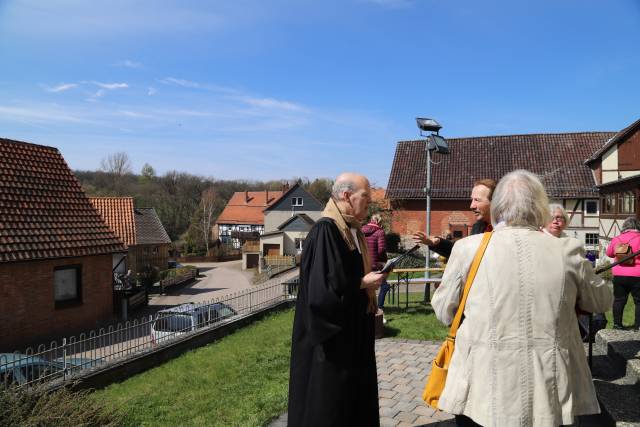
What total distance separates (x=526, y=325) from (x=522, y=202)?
0.63 meters

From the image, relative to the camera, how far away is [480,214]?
13.2 ft

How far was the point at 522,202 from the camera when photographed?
2.40 metres

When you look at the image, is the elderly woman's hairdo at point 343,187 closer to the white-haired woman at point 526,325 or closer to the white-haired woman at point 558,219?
the white-haired woman at point 526,325

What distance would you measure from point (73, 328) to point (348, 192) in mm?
15610

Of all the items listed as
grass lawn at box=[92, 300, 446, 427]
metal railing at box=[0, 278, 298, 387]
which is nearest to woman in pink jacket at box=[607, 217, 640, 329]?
grass lawn at box=[92, 300, 446, 427]

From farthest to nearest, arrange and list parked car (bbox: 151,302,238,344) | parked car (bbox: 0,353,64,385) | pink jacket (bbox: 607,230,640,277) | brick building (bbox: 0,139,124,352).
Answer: brick building (bbox: 0,139,124,352) → parked car (bbox: 151,302,238,344) → parked car (bbox: 0,353,64,385) → pink jacket (bbox: 607,230,640,277)

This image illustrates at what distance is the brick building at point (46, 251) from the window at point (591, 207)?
25.1 m

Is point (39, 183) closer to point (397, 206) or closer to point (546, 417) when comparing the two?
point (546, 417)

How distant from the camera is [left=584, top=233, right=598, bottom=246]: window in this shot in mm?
25766

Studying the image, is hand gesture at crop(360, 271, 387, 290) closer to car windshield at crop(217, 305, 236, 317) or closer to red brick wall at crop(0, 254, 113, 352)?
car windshield at crop(217, 305, 236, 317)

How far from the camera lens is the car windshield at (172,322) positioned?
10156 mm

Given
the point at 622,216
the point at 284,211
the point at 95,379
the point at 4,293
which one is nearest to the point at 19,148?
the point at 4,293

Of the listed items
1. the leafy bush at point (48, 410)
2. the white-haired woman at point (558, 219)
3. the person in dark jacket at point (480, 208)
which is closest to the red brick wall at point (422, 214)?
the white-haired woman at point (558, 219)

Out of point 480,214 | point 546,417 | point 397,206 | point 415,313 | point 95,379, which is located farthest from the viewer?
point 397,206
